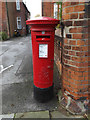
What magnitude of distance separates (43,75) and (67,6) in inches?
59.0

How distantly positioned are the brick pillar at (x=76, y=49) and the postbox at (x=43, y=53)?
308mm

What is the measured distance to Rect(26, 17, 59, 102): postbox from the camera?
2.32 meters

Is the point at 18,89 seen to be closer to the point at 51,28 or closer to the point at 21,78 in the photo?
the point at 21,78

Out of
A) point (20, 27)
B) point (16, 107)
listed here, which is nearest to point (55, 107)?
point (16, 107)

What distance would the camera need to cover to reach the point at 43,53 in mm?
2496

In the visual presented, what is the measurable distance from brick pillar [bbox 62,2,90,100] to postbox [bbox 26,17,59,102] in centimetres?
31

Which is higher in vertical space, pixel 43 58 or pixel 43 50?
pixel 43 50

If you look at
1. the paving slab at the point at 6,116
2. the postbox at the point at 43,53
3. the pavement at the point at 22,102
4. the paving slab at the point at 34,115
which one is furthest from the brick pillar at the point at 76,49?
the paving slab at the point at 6,116

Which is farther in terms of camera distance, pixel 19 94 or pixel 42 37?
pixel 19 94

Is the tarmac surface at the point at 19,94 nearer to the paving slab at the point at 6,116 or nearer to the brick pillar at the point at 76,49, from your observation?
the paving slab at the point at 6,116

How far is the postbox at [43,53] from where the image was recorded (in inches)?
91.3

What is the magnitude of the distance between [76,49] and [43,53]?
27.0 inches

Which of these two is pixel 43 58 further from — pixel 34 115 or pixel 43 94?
pixel 34 115

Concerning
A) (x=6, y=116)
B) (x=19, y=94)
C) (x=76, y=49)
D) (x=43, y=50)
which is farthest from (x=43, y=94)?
(x=76, y=49)
